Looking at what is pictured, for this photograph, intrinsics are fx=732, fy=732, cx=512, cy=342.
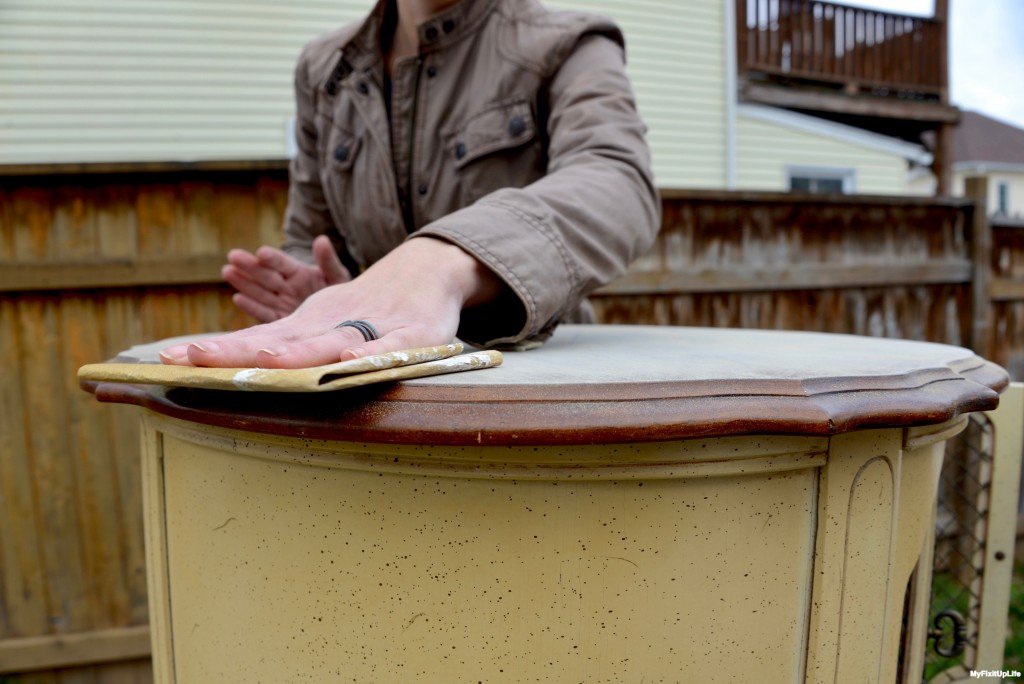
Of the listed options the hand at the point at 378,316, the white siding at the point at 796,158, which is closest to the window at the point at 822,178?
the white siding at the point at 796,158

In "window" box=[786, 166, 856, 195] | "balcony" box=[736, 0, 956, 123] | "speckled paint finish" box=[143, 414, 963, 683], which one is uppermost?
"balcony" box=[736, 0, 956, 123]

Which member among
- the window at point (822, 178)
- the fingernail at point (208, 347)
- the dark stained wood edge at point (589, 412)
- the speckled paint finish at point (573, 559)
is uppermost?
the window at point (822, 178)

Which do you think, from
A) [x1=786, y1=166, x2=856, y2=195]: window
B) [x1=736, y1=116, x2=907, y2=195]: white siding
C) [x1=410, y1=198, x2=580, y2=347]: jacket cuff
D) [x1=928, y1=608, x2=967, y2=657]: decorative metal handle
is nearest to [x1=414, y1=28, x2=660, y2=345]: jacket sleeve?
[x1=410, y1=198, x2=580, y2=347]: jacket cuff

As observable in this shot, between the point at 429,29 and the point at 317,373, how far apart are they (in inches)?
42.2

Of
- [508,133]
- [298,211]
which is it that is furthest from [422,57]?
[298,211]

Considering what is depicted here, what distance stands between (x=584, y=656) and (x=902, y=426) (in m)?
0.42

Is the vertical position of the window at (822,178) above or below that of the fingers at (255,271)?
above

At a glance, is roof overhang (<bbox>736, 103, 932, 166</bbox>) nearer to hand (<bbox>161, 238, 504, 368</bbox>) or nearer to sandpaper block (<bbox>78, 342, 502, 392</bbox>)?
hand (<bbox>161, 238, 504, 368</bbox>)

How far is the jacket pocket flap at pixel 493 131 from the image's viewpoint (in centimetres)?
146

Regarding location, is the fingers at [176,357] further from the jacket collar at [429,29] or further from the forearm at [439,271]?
the jacket collar at [429,29]

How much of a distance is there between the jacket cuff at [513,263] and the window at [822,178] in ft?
27.8

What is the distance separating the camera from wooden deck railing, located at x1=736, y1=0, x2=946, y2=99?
829 cm

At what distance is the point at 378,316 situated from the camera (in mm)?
871

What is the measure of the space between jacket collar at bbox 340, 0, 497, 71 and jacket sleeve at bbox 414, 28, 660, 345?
0.24 meters
